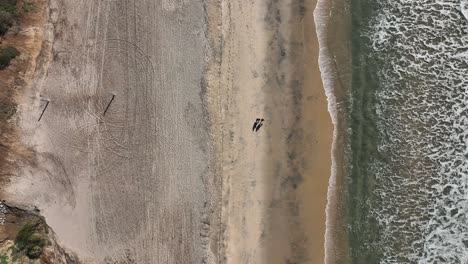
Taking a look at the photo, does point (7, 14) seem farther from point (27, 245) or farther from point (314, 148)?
point (314, 148)

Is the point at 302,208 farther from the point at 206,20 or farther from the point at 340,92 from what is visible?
the point at 206,20

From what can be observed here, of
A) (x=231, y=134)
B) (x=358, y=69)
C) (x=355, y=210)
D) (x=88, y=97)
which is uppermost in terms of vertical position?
(x=358, y=69)

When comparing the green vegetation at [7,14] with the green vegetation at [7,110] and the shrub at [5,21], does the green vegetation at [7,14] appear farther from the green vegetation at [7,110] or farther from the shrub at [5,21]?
the green vegetation at [7,110]

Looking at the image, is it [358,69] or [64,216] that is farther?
[358,69]

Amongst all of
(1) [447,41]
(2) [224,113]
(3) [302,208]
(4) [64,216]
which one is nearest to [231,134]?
(2) [224,113]

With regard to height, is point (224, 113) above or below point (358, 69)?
below

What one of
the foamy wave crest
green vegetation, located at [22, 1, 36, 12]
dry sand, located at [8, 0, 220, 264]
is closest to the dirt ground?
dry sand, located at [8, 0, 220, 264]

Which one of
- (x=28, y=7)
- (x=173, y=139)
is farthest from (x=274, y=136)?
(x=28, y=7)
